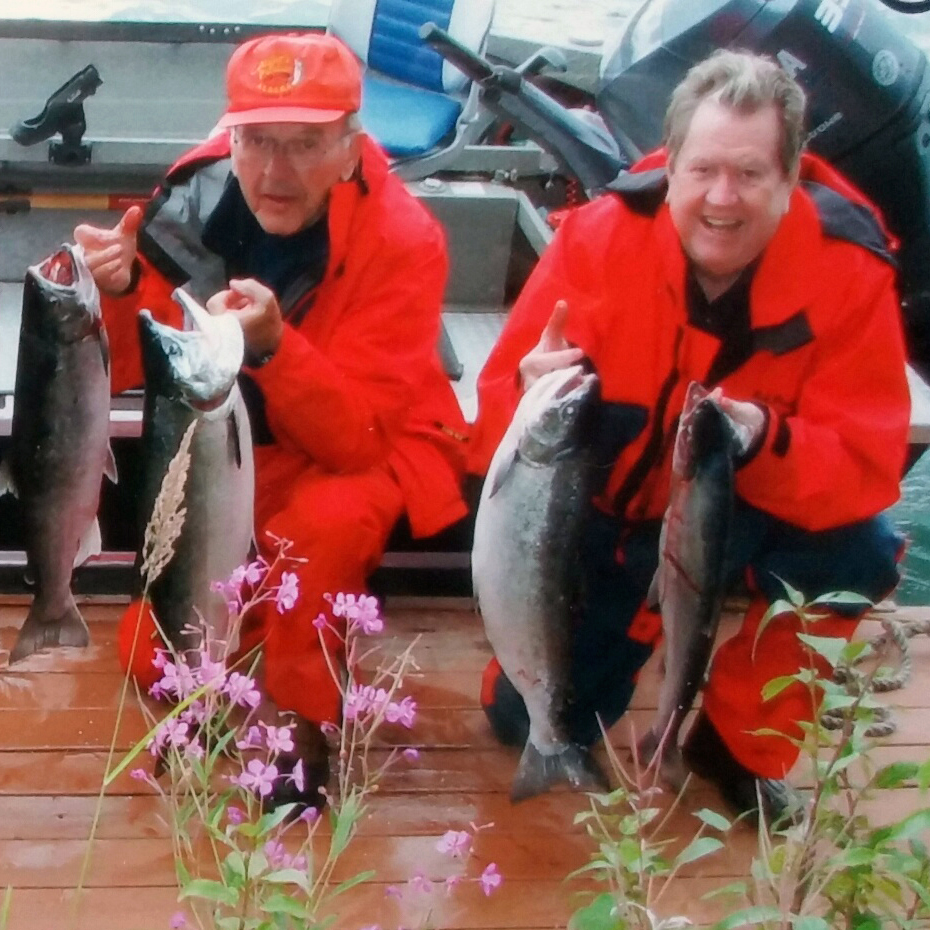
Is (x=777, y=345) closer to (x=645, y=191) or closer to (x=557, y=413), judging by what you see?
(x=645, y=191)

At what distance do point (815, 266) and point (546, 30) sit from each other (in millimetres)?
7241

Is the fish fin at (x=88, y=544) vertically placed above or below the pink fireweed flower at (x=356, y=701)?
below

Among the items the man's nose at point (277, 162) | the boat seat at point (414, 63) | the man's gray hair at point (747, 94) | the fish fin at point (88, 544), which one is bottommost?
the fish fin at point (88, 544)

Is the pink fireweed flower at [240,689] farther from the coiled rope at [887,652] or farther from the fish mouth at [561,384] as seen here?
the coiled rope at [887,652]

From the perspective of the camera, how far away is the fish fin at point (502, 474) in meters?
Answer: 2.03

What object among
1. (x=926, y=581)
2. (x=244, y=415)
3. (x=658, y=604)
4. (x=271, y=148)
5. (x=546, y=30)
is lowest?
(x=926, y=581)

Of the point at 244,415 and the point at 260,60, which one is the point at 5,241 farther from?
the point at 244,415

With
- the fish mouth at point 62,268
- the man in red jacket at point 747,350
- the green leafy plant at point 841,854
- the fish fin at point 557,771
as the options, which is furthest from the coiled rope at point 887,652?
the fish mouth at point 62,268

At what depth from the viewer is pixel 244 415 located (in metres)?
2.05

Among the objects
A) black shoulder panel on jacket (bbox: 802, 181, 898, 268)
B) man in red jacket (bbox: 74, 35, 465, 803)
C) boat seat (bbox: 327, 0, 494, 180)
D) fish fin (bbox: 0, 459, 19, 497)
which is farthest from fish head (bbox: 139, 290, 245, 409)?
boat seat (bbox: 327, 0, 494, 180)

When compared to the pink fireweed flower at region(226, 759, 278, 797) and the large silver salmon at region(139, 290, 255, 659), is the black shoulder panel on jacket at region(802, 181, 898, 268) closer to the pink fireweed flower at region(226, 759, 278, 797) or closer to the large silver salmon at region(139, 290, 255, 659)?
the large silver salmon at region(139, 290, 255, 659)

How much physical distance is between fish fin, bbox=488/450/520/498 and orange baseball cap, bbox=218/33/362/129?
75 centimetres

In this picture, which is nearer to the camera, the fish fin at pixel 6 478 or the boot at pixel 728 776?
the fish fin at pixel 6 478

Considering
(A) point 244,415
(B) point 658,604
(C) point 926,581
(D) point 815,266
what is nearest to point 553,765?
(B) point 658,604
